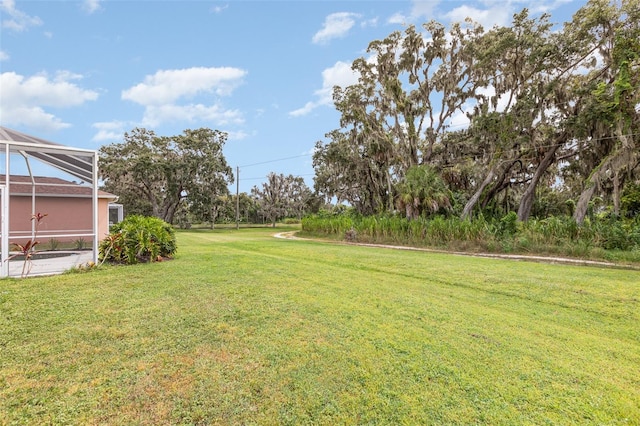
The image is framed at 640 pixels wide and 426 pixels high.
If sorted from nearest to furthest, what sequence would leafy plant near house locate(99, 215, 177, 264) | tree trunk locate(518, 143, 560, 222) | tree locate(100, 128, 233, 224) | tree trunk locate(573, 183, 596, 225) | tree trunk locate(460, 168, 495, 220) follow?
1. leafy plant near house locate(99, 215, 177, 264)
2. tree trunk locate(573, 183, 596, 225)
3. tree trunk locate(518, 143, 560, 222)
4. tree trunk locate(460, 168, 495, 220)
5. tree locate(100, 128, 233, 224)

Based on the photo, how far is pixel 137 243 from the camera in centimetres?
762

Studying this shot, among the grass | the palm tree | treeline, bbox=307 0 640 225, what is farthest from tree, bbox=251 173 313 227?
the grass

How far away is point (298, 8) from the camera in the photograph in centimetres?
1072

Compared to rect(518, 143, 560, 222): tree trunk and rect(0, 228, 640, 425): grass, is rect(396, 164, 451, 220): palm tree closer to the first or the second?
rect(518, 143, 560, 222): tree trunk

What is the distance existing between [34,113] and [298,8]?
10.6m

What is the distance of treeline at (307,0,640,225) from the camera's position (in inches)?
466

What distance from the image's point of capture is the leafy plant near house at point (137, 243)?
7.42 metres

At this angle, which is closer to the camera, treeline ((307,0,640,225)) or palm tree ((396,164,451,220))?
treeline ((307,0,640,225))

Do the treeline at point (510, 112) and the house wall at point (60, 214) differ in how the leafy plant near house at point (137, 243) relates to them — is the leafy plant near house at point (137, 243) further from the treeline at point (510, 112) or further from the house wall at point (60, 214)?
the treeline at point (510, 112)

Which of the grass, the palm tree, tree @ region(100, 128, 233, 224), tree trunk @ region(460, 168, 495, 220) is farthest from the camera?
tree @ region(100, 128, 233, 224)

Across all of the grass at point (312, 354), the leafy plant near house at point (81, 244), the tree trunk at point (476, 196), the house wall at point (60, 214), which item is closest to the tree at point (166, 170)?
the house wall at point (60, 214)

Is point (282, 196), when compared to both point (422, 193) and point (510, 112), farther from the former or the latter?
point (510, 112)

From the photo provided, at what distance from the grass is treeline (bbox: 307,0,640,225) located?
9428 millimetres

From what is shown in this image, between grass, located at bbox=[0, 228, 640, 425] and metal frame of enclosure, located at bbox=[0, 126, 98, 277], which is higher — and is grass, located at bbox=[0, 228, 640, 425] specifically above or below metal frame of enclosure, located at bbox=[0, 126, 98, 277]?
below
